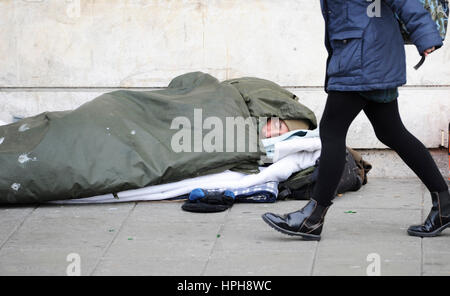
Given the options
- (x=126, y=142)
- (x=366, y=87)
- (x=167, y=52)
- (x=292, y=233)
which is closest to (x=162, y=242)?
(x=292, y=233)

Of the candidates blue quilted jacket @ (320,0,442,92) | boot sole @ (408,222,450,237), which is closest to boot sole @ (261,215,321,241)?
boot sole @ (408,222,450,237)

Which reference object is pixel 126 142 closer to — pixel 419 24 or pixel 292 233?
pixel 292 233

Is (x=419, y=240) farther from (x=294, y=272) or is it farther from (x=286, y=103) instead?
(x=286, y=103)

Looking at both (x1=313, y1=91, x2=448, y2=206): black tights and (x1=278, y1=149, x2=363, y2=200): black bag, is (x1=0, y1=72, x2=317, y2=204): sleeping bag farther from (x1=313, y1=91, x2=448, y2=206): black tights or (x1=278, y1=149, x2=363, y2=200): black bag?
(x1=313, y1=91, x2=448, y2=206): black tights

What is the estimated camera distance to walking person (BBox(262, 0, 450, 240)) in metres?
3.78

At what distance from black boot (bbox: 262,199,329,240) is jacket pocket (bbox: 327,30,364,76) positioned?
2.17 feet

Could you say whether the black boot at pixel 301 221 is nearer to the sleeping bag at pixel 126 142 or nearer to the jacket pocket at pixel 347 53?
the jacket pocket at pixel 347 53

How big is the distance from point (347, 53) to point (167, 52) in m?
2.41

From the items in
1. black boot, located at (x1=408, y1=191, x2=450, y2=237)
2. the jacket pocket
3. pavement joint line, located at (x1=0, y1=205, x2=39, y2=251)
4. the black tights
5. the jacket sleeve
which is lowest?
pavement joint line, located at (x1=0, y1=205, x2=39, y2=251)

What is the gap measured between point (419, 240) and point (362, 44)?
1041mm

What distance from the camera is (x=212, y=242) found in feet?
13.7

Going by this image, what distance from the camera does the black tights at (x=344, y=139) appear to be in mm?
3924

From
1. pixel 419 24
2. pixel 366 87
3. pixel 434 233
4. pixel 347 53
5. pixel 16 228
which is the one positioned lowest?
pixel 16 228

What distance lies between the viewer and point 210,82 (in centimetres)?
553
